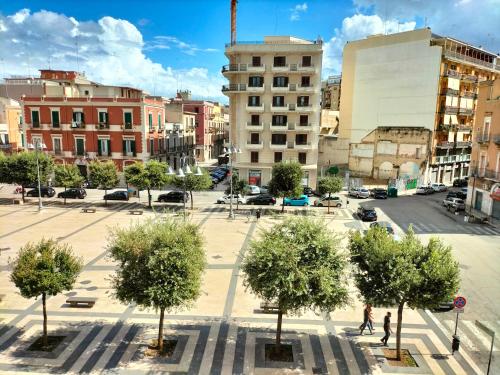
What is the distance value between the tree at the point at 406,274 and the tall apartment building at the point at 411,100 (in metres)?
47.2

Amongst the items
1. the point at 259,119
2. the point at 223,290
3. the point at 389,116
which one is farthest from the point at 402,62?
the point at 223,290

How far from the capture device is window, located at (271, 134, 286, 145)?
4922 cm

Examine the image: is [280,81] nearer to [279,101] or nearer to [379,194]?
[279,101]

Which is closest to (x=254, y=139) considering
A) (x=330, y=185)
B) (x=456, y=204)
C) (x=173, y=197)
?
(x=173, y=197)

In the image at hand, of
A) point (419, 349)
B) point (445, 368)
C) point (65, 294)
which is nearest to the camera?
point (445, 368)

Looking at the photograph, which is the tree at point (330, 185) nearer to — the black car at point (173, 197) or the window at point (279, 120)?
the window at point (279, 120)

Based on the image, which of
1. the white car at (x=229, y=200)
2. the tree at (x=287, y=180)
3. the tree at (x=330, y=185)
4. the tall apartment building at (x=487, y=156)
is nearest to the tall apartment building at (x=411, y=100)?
the tall apartment building at (x=487, y=156)

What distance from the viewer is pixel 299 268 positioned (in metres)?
12.8

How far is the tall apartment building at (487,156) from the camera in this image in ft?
123

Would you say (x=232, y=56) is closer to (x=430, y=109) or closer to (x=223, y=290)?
(x=430, y=109)

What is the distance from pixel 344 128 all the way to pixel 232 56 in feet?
82.2

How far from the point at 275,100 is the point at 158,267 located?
38.9 m

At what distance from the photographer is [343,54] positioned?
63.3 meters

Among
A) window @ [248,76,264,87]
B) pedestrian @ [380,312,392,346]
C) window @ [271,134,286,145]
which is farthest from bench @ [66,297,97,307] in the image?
window @ [248,76,264,87]
